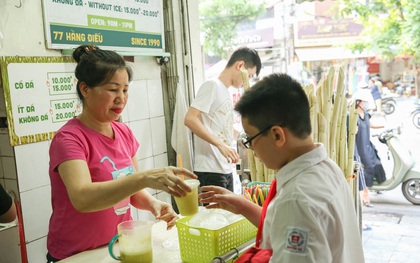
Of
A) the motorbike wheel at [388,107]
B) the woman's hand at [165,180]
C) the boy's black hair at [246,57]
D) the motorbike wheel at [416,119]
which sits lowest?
the motorbike wheel at [416,119]

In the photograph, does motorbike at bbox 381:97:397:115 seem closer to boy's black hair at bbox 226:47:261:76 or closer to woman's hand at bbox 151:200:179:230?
boy's black hair at bbox 226:47:261:76

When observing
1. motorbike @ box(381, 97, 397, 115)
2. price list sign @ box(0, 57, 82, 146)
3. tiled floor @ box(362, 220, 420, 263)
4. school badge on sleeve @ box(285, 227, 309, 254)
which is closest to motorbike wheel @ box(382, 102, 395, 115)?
motorbike @ box(381, 97, 397, 115)

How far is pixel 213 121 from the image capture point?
3105 mm

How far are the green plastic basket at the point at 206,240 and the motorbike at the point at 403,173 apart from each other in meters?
4.10

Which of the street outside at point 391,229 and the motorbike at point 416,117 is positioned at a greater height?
the motorbike at point 416,117

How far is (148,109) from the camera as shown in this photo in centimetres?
330

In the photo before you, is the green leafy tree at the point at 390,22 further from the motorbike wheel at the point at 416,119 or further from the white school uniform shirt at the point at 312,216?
the white school uniform shirt at the point at 312,216

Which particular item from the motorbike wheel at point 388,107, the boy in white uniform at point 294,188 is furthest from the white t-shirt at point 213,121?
the motorbike wheel at point 388,107

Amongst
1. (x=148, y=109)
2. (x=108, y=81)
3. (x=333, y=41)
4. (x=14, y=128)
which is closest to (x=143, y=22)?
(x=148, y=109)

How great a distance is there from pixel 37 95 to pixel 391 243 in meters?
3.60

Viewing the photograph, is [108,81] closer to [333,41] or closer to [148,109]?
[148,109]

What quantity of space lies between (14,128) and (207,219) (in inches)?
51.5

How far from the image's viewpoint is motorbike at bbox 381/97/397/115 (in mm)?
8221

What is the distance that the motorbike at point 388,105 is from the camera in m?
8.22
